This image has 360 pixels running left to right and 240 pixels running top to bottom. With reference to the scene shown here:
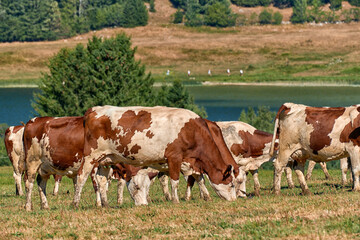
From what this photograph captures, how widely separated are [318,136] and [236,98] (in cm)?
9537

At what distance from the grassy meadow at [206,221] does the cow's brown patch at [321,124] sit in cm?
245

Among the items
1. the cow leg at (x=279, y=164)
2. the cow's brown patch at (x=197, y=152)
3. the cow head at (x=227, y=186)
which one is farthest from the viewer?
the cow leg at (x=279, y=164)

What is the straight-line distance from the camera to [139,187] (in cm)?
1927

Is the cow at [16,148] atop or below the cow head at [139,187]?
below

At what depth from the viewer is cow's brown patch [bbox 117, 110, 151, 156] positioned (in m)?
17.2

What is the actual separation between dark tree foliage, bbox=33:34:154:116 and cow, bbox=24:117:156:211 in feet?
141

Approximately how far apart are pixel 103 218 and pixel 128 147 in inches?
107

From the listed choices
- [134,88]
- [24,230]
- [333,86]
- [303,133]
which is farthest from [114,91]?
[333,86]

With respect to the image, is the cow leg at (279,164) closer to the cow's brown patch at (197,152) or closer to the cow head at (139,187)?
the cow's brown patch at (197,152)

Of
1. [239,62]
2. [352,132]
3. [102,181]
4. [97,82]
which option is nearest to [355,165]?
[352,132]

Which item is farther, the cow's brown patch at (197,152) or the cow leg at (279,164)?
the cow leg at (279,164)

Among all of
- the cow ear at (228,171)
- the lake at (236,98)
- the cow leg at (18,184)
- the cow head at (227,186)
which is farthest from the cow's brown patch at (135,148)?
the lake at (236,98)

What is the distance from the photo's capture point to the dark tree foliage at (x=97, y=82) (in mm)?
62969

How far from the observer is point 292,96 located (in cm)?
11562
